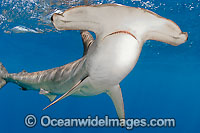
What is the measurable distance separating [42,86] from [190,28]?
44.0 feet

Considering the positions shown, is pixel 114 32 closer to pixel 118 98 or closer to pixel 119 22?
pixel 119 22

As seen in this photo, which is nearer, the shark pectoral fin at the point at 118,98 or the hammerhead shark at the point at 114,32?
the hammerhead shark at the point at 114,32

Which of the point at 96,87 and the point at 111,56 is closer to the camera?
the point at 111,56

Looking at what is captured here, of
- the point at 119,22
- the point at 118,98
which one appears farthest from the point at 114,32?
the point at 118,98

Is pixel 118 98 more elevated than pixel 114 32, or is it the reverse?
pixel 118 98

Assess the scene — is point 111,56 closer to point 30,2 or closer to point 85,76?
point 85,76

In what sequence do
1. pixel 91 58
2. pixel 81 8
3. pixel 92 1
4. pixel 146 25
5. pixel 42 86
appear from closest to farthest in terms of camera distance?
pixel 81 8 → pixel 146 25 → pixel 91 58 → pixel 42 86 → pixel 92 1

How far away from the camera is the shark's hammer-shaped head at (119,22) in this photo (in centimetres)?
198

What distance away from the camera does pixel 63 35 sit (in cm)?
1828

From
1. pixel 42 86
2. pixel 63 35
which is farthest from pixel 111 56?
pixel 63 35

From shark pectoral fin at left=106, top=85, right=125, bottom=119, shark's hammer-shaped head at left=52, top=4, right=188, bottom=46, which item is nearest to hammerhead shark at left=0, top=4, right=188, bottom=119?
shark's hammer-shaped head at left=52, top=4, right=188, bottom=46

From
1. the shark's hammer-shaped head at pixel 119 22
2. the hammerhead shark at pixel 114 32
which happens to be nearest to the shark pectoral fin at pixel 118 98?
the hammerhead shark at pixel 114 32

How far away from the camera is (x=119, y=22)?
211 centimetres

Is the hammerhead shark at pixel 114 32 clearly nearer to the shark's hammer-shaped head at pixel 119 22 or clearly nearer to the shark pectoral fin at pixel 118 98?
the shark's hammer-shaped head at pixel 119 22
